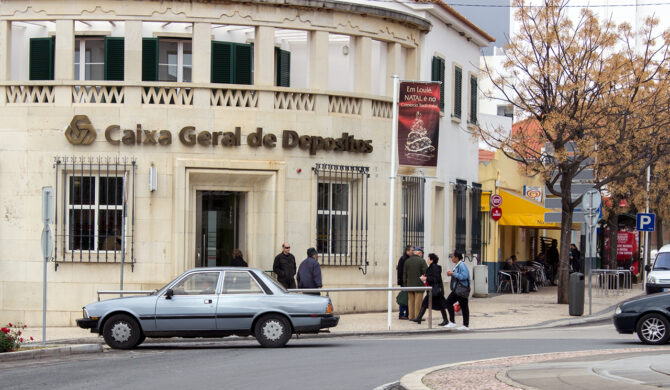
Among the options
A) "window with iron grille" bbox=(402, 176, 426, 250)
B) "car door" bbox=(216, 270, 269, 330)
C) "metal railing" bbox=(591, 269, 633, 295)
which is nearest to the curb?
"car door" bbox=(216, 270, 269, 330)

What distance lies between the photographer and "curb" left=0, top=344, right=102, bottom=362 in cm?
1702

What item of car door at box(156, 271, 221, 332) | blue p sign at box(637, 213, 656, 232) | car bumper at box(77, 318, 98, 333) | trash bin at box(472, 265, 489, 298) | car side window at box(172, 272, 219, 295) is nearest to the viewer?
car door at box(156, 271, 221, 332)

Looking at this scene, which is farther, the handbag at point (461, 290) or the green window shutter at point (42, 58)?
the green window shutter at point (42, 58)

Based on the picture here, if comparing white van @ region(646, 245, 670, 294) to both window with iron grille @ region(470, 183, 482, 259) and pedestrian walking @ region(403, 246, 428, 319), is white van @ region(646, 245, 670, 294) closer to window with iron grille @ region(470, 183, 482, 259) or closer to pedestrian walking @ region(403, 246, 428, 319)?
window with iron grille @ region(470, 183, 482, 259)

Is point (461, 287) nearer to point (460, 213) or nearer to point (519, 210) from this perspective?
point (460, 213)

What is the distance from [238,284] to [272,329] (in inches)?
37.7

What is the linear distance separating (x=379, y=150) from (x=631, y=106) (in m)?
7.73

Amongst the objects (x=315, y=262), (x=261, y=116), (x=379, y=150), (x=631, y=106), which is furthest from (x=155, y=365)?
(x=631, y=106)

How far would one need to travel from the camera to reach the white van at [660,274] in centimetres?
2895

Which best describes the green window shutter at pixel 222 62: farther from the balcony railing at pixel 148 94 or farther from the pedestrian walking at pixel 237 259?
the pedestrian walking at pixel 237 259

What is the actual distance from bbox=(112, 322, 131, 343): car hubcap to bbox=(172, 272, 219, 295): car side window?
1022 mm

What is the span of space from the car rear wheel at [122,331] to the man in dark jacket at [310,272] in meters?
6.01

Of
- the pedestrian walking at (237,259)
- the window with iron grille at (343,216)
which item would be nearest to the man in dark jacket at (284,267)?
the pedestrian walking at (237,259)

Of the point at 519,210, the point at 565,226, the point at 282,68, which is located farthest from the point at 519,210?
the point at 282,68
